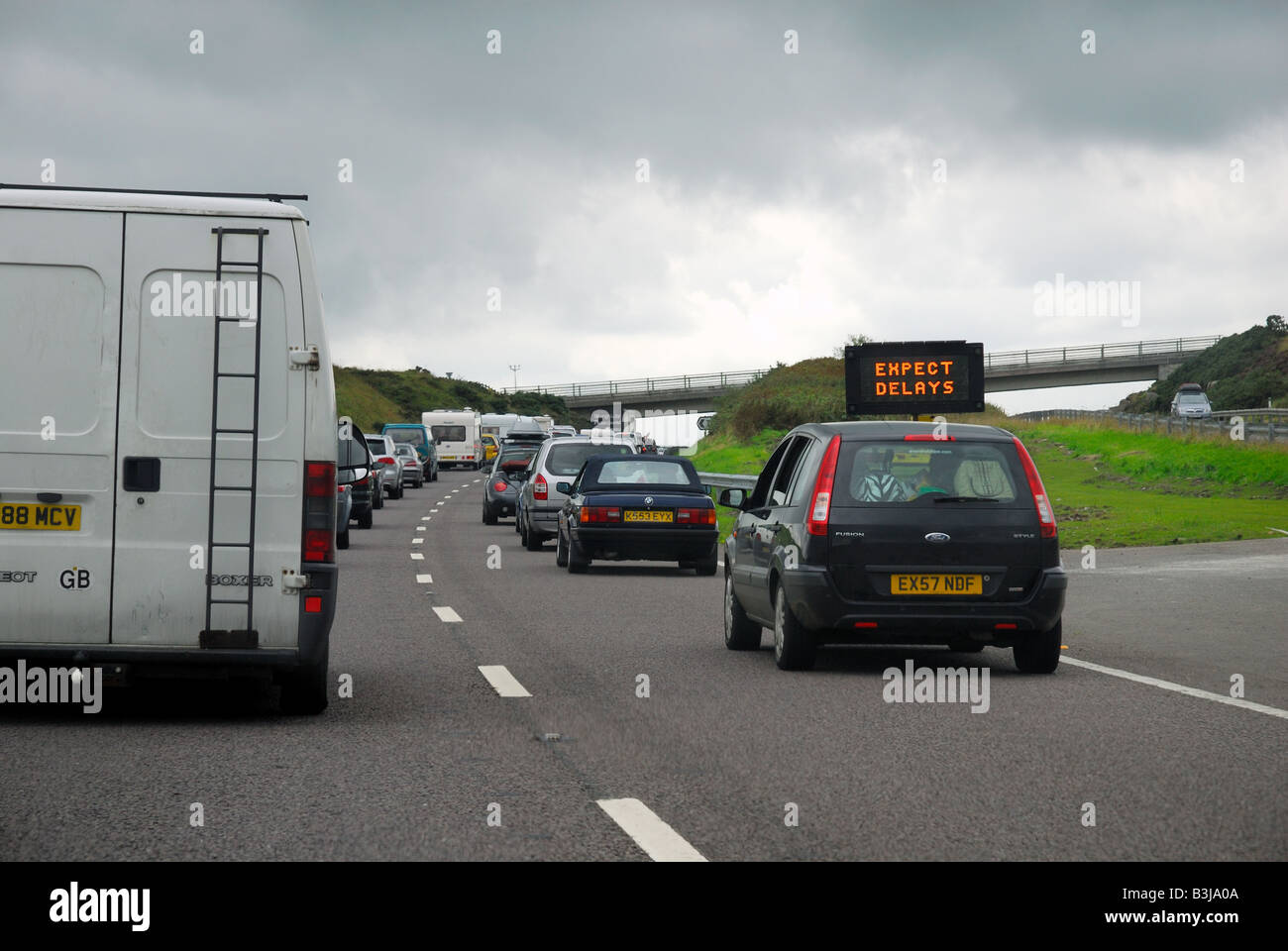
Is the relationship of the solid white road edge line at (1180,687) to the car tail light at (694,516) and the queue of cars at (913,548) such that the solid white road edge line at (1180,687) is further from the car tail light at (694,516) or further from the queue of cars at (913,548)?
the car tail light at (694,516)

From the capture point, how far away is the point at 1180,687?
10.6m

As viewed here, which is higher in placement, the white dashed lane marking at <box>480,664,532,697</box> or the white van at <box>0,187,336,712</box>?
the white van at <box>0,187,336,712</box>

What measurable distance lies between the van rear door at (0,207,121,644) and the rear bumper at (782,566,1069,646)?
4364 mm

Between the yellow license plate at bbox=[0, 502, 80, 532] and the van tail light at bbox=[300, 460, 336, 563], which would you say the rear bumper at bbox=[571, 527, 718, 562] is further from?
the yellow license plate at bbox=[0, 502, 80, 532]

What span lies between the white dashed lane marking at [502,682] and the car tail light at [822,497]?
2102mm

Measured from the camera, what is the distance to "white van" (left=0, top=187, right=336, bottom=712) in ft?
28.1

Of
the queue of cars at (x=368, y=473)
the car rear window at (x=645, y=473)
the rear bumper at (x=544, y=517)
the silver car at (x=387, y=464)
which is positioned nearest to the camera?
the queue of cars at (x=368, y=473)

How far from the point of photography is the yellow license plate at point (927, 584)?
429 inches

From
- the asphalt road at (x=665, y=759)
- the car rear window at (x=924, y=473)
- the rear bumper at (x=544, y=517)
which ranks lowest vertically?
the asphalt road at (x=665, y=759)

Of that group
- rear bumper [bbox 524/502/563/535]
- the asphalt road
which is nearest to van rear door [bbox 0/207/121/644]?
the asphalt road

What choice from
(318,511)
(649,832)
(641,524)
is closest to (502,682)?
(318,511)

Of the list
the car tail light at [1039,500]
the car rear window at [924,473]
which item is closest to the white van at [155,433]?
the car rear window at [924,473]

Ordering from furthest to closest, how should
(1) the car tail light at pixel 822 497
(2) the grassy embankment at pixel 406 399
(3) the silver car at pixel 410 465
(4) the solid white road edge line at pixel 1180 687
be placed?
(2) the grassy embankment at pixel 406 399 < (3) the silver car at pixel 410 465 < (1) the car tail light at pixel 822 497 < (4) the solid white road edge line at pixel 1180 687
